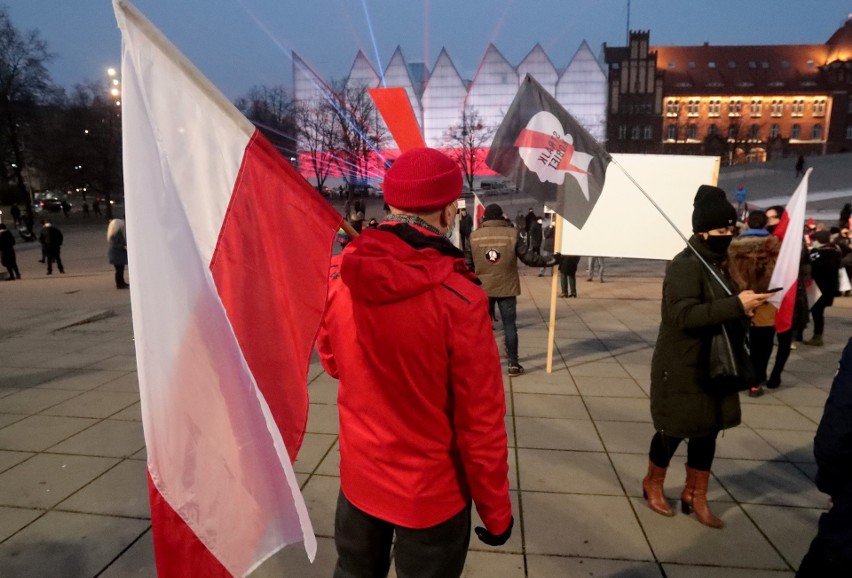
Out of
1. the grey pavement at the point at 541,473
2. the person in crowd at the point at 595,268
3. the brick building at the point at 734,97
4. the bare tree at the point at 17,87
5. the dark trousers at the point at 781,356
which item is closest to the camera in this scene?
the grey pavement at the point at 541,473

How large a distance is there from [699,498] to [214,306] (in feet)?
10.4

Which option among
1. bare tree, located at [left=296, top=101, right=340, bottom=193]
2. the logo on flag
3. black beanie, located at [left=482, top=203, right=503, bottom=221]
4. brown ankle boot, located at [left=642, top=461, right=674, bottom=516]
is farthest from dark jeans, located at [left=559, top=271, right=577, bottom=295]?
bare tree, located at [left=296, top=101, right=340, bottom=193]

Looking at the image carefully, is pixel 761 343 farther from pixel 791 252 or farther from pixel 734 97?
pixel 734 97

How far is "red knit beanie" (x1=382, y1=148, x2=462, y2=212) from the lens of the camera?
1.79m

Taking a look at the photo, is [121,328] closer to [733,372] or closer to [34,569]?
[34,569]

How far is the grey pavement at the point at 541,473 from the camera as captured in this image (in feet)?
10.0

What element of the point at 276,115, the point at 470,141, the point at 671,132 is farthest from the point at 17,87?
the point at 671,132

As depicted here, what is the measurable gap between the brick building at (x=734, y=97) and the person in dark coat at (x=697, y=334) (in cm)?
7496

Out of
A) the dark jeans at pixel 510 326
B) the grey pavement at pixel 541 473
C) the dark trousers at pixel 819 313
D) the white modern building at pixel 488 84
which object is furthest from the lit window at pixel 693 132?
the dark jeans at pixel 510 326

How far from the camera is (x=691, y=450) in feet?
11.2

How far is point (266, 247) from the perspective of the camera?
6.17 ft

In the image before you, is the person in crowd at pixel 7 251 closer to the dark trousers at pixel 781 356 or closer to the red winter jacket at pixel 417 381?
the red winter jacket at pixel 417 381

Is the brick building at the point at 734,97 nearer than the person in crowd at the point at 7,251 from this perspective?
No

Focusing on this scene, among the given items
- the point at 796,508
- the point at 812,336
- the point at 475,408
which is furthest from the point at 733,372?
the point at 812,336
